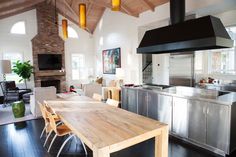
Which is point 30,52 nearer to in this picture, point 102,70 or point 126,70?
point 102,70

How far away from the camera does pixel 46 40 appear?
28.3 feet

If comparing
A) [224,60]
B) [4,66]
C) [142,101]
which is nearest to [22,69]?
[4,66]

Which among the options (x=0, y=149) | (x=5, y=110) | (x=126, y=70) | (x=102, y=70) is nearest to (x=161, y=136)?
(x=0, y=149)

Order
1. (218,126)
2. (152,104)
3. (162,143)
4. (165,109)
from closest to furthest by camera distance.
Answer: (162,143), (218,126), (165,109), (152,104)

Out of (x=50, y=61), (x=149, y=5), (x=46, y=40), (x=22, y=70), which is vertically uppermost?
(x=149, y=5)

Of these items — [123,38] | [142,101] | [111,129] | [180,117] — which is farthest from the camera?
[123,38]

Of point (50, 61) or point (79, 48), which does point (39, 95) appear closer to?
point (50, 61)

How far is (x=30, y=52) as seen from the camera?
836 cm

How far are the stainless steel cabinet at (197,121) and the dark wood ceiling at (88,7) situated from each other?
10.9 ft

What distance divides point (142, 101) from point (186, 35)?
6.28 feet

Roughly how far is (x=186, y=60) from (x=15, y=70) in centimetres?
698

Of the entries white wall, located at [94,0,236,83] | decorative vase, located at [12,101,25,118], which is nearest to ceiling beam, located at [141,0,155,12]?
white wall, located at [94,0,236,83]

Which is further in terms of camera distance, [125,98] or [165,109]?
[125,98]

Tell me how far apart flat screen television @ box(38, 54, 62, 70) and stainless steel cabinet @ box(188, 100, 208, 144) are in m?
7.42
